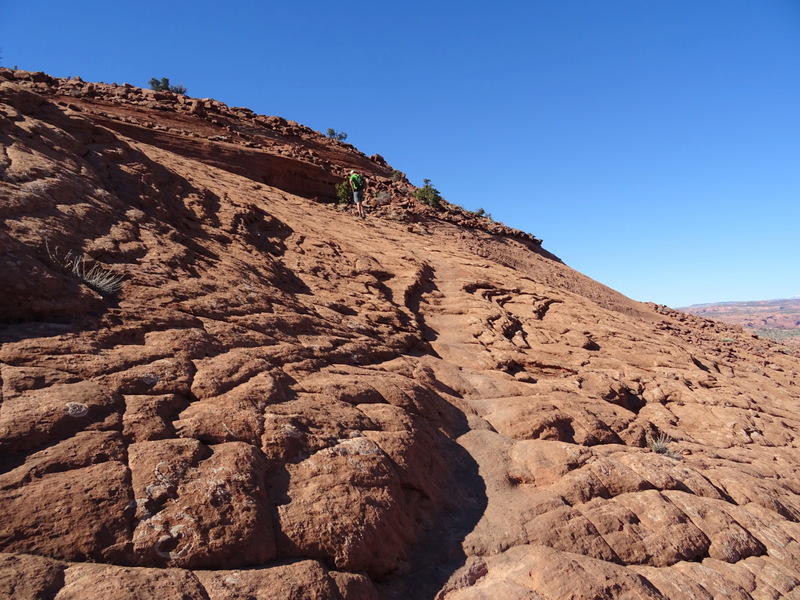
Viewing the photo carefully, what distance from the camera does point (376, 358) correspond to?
6363mm

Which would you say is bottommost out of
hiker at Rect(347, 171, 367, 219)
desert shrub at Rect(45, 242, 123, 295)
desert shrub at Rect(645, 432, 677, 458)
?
desert shrub at Rect(645, 432, 677, 458)

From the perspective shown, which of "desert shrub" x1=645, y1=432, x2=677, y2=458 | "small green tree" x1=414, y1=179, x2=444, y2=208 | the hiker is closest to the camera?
"desert shrub" x1=645, y1=432, x2=677, y2=458

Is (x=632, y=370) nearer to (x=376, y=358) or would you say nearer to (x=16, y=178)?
(x=376, y=358)

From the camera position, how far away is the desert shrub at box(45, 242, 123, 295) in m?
4.51

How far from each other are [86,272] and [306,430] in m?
2.65

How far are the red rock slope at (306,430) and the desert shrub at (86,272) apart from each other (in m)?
0.05

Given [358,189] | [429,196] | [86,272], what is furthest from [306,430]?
[429,196]

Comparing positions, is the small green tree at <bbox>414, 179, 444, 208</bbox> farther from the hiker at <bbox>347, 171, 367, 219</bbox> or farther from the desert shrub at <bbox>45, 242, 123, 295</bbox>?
the desert shrub at <bbox>45, 242, 123, 295</bbox>

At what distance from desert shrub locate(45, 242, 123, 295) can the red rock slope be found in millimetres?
54

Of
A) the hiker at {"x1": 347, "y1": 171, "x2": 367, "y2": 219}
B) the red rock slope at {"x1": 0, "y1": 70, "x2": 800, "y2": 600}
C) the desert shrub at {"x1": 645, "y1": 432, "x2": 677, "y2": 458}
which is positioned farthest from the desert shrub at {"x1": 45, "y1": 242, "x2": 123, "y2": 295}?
the hiker at {"x1": 347, "y1": 171, "x2": 367, "y2": 219}

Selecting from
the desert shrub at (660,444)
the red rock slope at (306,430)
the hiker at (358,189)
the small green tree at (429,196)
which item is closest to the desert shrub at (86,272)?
the red rock slope at (306,430)

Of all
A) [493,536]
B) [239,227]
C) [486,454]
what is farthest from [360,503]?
[239,227]

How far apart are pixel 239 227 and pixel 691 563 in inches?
287

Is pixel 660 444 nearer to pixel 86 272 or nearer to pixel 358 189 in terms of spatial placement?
pixel 86 272
